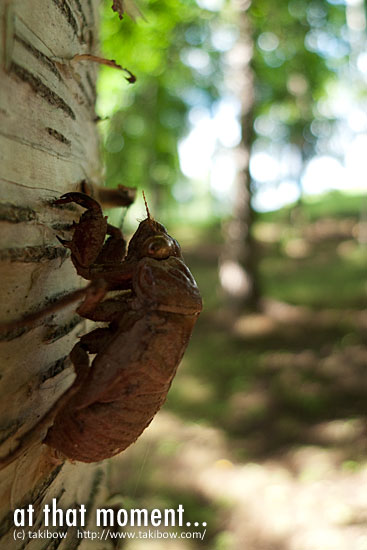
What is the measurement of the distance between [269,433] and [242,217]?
5.06m

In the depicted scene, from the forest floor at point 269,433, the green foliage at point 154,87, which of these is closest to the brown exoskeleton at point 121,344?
the forest floor at point 269,433

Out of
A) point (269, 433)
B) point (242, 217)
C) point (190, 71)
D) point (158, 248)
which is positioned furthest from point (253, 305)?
point (158, 248)

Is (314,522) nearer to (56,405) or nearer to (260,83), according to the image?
(56,405)

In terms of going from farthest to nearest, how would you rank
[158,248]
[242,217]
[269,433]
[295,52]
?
[295,52] → [242,217] → [269,433] → [158,248]

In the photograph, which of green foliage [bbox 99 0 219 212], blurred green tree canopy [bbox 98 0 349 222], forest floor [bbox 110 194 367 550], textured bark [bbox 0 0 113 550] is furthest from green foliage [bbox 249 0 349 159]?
textured bark [bbox 0 0 113 550]

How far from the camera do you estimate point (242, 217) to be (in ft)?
35.2

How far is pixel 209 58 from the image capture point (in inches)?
596

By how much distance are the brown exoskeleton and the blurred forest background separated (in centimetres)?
101

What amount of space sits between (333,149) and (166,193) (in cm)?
884

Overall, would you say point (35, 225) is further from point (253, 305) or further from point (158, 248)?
point (253, 305)

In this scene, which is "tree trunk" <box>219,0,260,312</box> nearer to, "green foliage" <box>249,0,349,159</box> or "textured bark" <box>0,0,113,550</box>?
"green foliage" <box>249,0,349,159</box>

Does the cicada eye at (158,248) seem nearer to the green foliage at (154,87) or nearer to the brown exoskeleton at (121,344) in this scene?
the brown exoskeleton at (121,344)

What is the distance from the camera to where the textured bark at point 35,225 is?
47.9 inches

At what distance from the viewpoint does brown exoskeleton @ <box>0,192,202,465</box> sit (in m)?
1.43
